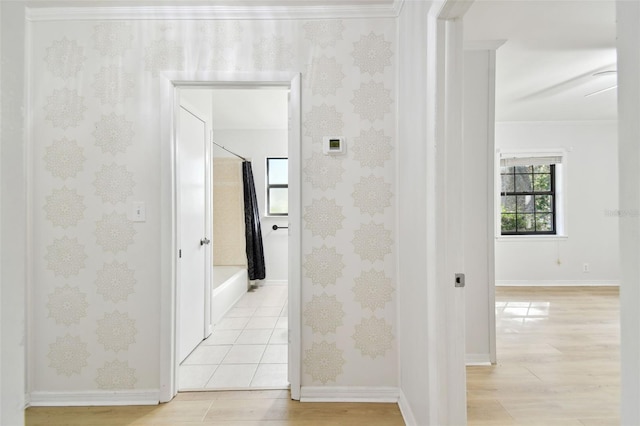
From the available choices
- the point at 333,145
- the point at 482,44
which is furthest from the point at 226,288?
the point at 482,44

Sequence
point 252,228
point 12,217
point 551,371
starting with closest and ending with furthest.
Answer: point 12,217 < point 551,371 < point 252,228

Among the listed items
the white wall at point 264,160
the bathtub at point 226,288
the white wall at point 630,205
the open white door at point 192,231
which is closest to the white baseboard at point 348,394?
the open white door at point 192,231

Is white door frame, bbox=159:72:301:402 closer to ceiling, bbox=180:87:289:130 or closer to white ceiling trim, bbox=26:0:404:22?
white ceiling trim, bbox=26:0:404:22

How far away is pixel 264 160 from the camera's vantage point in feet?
18.9

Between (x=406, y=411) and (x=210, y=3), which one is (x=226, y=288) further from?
(x=210, y=3)

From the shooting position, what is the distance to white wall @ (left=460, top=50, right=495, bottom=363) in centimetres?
276

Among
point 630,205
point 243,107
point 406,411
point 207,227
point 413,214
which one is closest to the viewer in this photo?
point 630,205

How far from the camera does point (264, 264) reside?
554cm

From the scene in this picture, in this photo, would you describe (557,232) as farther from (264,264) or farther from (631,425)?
(631,425)

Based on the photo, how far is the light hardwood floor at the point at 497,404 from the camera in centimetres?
206

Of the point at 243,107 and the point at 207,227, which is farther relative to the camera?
the point at 243,107

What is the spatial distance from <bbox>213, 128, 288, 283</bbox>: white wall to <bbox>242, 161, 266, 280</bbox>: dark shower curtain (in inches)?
9.9

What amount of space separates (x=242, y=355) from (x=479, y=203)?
2.24 metres

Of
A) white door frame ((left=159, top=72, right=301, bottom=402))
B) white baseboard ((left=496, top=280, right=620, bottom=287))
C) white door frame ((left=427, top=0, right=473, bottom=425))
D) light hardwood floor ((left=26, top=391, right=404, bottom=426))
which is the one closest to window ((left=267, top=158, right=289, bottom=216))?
white door frame ((left=159, top=72, right=301, bottom=402))
